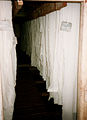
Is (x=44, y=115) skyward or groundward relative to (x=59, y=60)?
groundward

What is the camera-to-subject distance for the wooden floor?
4.58 meters

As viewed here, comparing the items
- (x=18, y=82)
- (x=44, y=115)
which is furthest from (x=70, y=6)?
(x=18, y=82)

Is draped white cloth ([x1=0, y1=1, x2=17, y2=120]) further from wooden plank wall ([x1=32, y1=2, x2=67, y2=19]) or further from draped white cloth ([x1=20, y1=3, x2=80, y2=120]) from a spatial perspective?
draped white cloth ([x1=20, y1=3, x2=80, y2=120])

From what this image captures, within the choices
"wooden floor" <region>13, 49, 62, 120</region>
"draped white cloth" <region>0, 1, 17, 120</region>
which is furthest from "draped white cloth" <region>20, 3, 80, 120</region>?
"draped white cloth" <region>0, 1, 17, 120</region>

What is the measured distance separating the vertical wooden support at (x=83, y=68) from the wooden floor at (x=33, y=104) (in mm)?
1442

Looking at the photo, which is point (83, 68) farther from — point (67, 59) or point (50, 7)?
point (50, 7)

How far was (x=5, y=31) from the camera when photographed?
3.34 m

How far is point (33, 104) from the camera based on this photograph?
17.1ft

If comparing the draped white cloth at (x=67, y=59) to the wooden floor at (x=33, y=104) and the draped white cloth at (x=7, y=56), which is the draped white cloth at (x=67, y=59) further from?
the draped white cloth at (x=7, y=56)

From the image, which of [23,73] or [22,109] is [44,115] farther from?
[23,73]

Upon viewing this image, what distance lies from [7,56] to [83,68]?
174 centimetres

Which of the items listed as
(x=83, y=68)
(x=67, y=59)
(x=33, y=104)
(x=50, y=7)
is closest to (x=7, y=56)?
(x=67, y=59)

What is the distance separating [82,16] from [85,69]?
3.59 feet

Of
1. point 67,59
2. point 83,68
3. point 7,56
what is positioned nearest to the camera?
point 83,68
